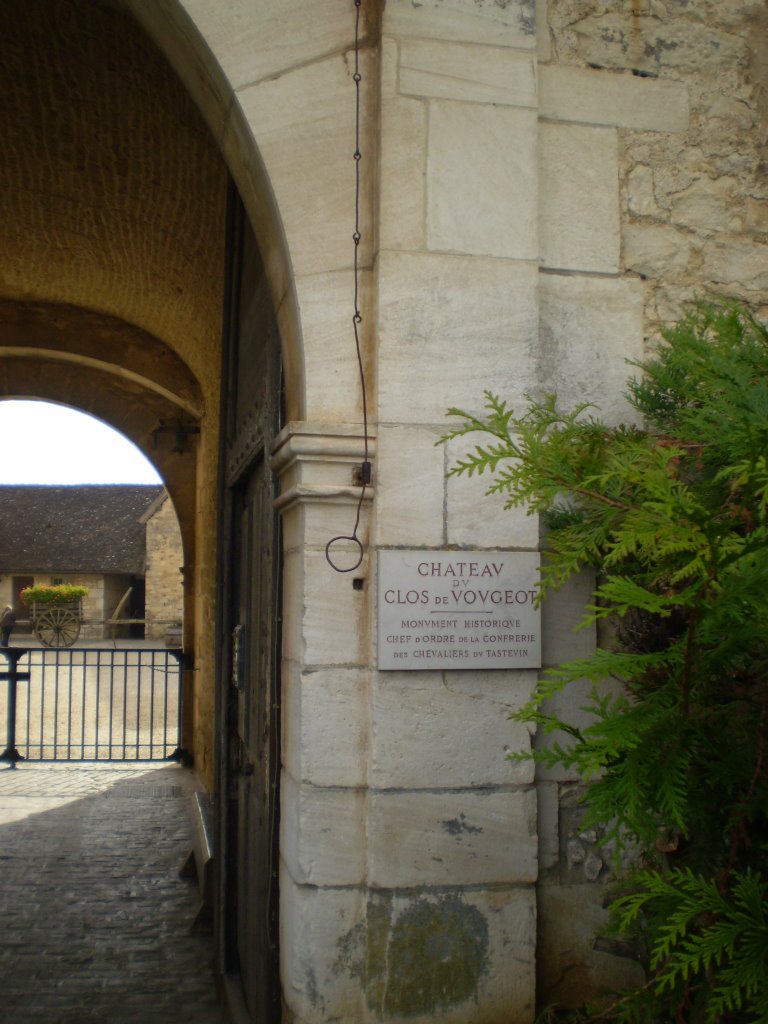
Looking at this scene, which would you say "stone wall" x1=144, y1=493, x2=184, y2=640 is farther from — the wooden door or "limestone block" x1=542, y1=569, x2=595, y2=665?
"limestone block" x1=542, y1=569, x2=595, y2=665

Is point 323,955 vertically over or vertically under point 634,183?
under

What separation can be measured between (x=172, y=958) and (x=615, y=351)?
3.23 metres

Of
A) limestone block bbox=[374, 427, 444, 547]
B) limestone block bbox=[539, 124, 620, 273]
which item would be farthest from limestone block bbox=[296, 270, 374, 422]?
limestone block bbox=[539, 124, 620, 273]

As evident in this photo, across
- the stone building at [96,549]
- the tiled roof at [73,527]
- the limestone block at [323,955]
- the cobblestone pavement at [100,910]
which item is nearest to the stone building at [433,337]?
the limestone block at [323,955]

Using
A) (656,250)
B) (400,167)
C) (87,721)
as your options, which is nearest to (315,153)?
(400,167)

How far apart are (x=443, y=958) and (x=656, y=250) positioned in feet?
6.34

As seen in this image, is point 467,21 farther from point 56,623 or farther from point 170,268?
point 56,623

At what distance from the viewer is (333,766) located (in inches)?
87.0

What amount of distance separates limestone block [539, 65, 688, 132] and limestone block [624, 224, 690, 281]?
11.5 inches

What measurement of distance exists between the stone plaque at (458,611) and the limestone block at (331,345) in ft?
1.28

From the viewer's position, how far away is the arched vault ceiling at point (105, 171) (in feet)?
12.2

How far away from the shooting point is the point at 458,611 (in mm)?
2258

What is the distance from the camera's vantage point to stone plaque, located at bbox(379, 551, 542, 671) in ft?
7.28

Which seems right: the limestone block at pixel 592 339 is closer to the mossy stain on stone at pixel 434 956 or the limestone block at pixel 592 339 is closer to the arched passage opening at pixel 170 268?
the arched passage opening at pixel 170 268
